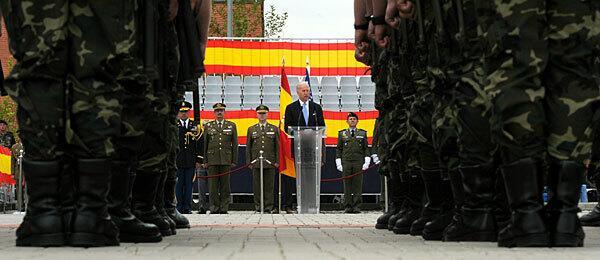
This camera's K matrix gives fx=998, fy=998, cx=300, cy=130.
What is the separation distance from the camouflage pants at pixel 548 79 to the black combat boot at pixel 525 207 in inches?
2.3

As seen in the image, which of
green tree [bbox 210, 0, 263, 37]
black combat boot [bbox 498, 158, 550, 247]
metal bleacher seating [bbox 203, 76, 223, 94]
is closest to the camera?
black combat boot [bbox 498, 158, 550, 247]

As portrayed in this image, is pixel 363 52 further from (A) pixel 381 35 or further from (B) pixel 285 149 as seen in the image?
(B) pixel 285 149

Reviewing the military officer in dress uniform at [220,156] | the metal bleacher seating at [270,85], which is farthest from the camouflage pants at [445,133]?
the metal bleacher seating at [270,85]

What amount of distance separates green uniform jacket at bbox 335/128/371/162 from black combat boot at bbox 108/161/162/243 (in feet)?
41.2

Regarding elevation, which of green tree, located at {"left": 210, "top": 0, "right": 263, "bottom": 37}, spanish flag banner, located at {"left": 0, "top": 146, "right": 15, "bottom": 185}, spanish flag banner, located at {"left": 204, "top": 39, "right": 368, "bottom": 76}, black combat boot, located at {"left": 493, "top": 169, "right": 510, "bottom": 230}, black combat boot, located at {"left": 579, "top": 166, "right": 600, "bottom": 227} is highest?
green tree, located at {"left": 210, "top": 0, "right": 263, "bottom": 37}

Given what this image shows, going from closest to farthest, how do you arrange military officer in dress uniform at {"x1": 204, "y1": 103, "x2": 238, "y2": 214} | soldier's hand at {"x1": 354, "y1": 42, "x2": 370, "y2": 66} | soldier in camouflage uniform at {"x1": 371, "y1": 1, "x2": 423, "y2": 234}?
soldier in camouflage uniform at {"x1": 371, "y1": 1, "x2": 423, "y2": 234} < soldier's hand at {"x1": 354, "y1": 42, "x2": 370, "y2": 66} < military officer in dress uniform at {"x1": 204, "y1": 103, "x2": 238, "y2": 214}

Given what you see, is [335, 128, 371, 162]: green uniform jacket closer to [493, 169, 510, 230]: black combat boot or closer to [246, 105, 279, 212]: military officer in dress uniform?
[246, 105, 279, 212]: military officer in dress uniform

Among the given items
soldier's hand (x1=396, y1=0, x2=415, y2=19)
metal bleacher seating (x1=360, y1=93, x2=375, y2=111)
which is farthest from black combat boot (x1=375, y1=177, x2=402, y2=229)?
metal bleacher seating (x1=360, y1=93, x2=375, y2=111)

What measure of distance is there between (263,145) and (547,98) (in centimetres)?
1292

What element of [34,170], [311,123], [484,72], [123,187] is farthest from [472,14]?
[311,123]

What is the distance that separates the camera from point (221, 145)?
1670 cm

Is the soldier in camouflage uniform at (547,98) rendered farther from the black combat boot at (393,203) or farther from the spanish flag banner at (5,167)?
the spanish flag banner at (5,167)

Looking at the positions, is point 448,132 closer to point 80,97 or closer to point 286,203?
point 80,97

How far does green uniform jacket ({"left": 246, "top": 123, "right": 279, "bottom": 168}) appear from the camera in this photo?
1694 centimetres
